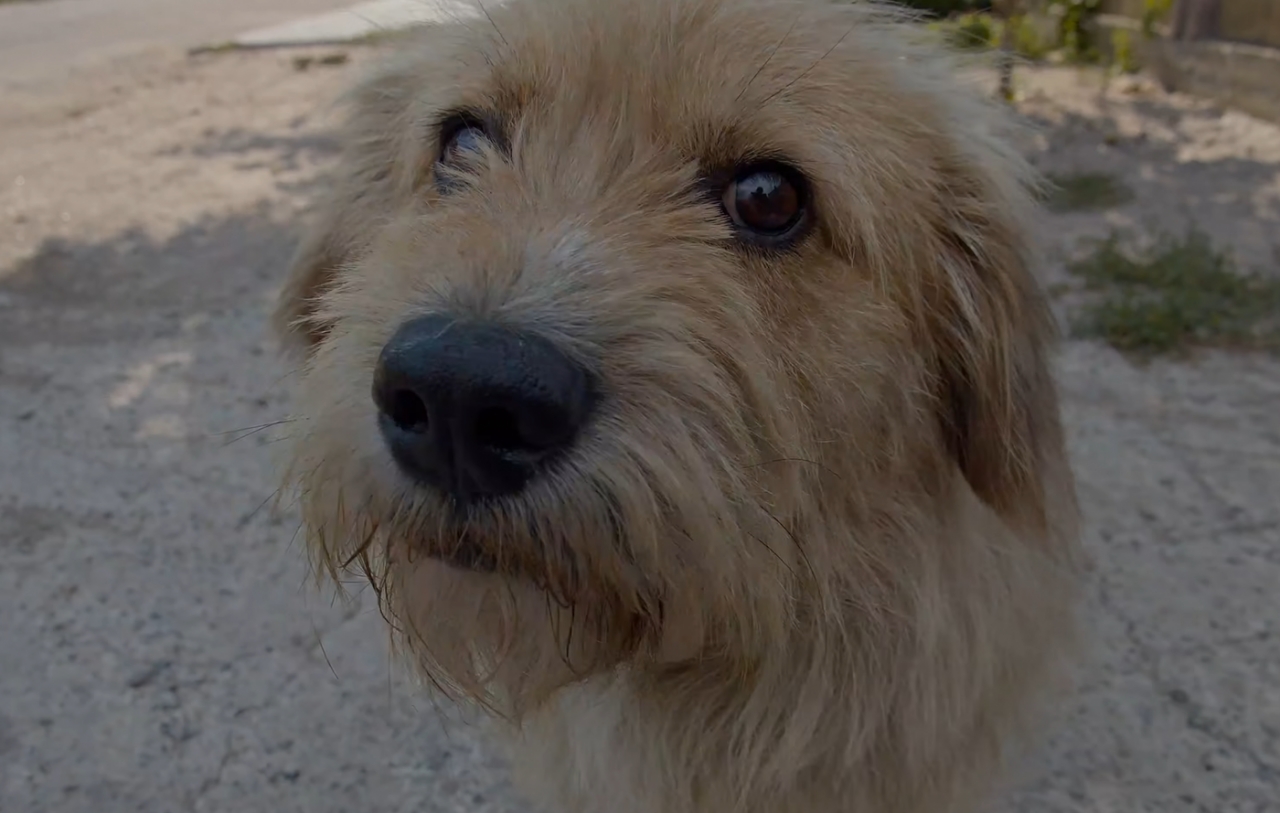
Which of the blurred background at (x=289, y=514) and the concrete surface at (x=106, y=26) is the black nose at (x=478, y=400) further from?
the concrete surface at (x=106, y=26)

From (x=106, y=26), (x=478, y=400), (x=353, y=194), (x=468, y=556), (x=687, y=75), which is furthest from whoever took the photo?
(x=106, y=26)

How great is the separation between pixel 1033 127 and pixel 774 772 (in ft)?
5.73

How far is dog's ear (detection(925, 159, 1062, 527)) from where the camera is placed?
7.43 ft

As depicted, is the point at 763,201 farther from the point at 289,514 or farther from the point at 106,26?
the point at 106,26

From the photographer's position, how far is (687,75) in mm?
2006

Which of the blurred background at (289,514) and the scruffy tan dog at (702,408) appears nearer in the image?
the scruffy tan dog at (702,408)

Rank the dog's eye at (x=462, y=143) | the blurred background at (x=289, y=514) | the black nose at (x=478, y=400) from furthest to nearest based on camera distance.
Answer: the blurred background at (x=289, y=514) < the dog's eye at (x=462, y=143) < the black nose at (x=478, y=400)

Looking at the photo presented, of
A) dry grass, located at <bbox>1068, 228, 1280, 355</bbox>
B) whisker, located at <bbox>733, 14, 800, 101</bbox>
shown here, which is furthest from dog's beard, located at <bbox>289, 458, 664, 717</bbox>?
dry grass, located at <bbox>1068, 228, 1280, 355</bbox>

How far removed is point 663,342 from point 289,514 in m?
2.56

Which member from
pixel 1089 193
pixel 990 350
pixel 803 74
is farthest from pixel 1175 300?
pixel 803 74

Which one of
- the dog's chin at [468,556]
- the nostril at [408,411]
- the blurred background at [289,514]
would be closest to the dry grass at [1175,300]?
the blurred background at [289,514]

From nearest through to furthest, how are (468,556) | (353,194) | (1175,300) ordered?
(468,556), (353,194), (1175,300)

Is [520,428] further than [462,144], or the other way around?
[462,144]

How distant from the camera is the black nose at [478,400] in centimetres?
143
